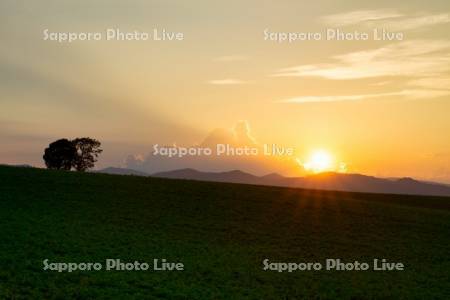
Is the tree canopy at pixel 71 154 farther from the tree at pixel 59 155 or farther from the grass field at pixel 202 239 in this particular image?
the grass field at pixel 202 239

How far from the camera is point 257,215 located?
51.5 metres

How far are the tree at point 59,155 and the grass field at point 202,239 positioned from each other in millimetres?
53329

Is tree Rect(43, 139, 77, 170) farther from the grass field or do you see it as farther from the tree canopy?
the grass field

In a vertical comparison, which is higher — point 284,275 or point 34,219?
point 34,219

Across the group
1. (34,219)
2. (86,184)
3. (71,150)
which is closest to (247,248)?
(34,219)

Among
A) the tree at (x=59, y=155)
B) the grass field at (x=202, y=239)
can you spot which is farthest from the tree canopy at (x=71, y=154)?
the grass field at (x=202, y=239)

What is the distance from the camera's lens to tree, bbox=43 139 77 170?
120000 mm

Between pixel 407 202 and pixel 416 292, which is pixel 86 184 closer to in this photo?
pixel 416 292

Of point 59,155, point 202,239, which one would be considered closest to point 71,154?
point 59,155

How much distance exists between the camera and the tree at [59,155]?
12000 cm

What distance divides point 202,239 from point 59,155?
8837 centimetres

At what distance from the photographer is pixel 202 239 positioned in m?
39.7

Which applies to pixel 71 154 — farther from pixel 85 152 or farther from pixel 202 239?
pixel 202 239

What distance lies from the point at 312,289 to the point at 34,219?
70.4 feet
